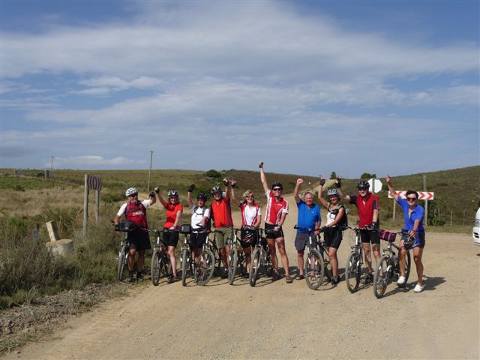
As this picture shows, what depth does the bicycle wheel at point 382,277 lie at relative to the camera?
30.9 ft

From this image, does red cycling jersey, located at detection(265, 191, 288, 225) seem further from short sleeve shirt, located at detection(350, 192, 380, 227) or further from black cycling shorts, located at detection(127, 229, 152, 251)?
black cycling shorts, located at detection(127, 229, 152, 251)

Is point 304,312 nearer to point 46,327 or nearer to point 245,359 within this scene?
point 245,359

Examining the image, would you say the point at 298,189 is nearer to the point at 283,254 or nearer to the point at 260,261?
the point at 283,254

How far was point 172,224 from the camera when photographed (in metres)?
11.1

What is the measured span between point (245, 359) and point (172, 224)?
5.12 m

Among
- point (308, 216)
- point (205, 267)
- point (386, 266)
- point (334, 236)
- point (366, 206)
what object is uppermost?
point (366, 206)

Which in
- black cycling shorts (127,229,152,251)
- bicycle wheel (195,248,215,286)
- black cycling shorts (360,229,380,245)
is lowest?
bicycle wheel (195,248,215,286)

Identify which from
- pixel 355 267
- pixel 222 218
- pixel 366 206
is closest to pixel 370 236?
pixel 366 206

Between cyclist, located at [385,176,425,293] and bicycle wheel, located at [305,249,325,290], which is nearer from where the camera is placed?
cyclist, located at [385,176,425,293]

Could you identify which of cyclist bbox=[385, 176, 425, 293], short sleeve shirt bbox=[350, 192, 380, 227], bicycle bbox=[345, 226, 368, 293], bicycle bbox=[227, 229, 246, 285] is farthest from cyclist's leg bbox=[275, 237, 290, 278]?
cyclist bbox=[385, 176, 425, 293]

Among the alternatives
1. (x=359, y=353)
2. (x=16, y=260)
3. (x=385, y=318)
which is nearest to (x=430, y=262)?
(x=385, y=318)

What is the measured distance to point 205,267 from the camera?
35.2 ft

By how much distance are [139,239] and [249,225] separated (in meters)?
2.15

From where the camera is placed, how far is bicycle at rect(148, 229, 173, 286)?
1048 centimetres
